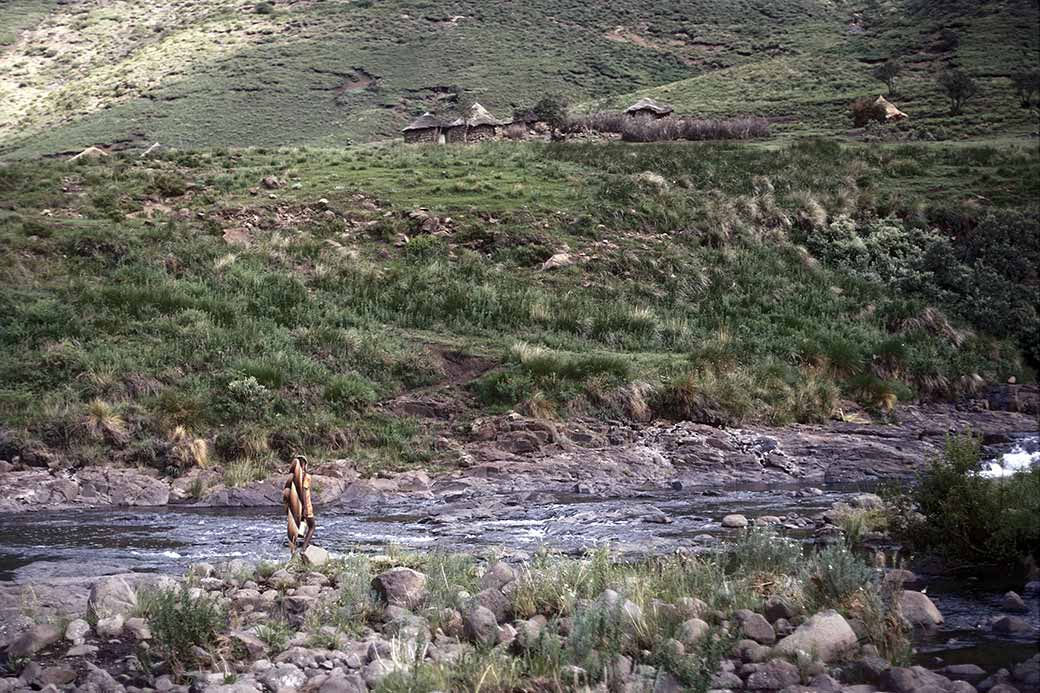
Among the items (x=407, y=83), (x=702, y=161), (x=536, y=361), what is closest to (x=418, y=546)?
(x=536, y=361)

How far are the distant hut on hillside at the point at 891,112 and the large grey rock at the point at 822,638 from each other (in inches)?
1580

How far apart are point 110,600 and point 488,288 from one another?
668 inches

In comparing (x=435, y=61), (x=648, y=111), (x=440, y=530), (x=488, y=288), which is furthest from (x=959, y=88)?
(x=435, y=61)

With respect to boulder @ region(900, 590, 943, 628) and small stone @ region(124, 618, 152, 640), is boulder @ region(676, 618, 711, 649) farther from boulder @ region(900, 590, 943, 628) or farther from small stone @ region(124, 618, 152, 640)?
small stone @ region(124, 618, 152, 640)

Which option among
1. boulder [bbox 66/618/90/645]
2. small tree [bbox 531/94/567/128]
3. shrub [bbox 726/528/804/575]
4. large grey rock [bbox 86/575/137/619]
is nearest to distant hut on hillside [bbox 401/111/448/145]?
small tree [bbox 531/94/567/128]

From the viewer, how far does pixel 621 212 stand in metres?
30.2

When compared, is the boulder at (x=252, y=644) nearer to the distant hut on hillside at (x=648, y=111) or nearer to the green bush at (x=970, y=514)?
the green bush at (x=970, y=514)

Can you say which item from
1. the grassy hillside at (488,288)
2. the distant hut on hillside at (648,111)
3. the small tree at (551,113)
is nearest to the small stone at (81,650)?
the grassy hillside at (488,288)

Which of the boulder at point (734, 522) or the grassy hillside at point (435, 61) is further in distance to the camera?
the grassy hillside at point (435, 61)

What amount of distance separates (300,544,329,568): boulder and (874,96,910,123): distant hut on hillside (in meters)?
39.5

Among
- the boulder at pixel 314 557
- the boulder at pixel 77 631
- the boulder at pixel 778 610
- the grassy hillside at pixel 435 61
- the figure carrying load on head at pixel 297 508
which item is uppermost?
the boulder at pixel 77 631

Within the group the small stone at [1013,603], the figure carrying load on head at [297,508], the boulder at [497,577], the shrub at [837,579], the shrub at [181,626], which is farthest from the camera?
the figure carrying load on head at [297,508]

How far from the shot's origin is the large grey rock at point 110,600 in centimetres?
826

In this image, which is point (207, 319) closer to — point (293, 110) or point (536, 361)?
point (536, 361)
